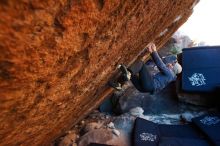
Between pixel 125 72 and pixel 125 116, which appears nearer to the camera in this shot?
pixel 125 72

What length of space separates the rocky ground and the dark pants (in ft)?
2.55

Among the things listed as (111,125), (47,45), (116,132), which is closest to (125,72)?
(116,132)

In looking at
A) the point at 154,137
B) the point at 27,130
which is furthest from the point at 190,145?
the point at 27,130

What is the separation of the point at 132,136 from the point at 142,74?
0.96 m

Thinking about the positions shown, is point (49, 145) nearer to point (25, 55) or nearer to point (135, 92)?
point (135, 92)

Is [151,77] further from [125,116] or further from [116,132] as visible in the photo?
[125,116]

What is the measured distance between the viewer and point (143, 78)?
3.45 meters

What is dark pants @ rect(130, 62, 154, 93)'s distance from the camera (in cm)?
338

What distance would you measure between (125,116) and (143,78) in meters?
1.11

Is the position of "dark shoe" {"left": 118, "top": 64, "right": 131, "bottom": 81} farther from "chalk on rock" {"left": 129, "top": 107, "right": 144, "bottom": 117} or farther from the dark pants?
"chalk on rock" {"left": 129, "top": 107, "right": 144, "bottom": 117}

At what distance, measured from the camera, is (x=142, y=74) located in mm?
3410

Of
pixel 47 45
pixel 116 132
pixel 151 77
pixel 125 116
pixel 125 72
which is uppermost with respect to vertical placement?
pixel 47 45

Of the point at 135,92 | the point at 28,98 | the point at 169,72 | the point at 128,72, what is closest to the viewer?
the point at 28,98

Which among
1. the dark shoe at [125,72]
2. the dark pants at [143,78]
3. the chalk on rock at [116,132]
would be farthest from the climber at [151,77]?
the chalk on rock at [116,132]
